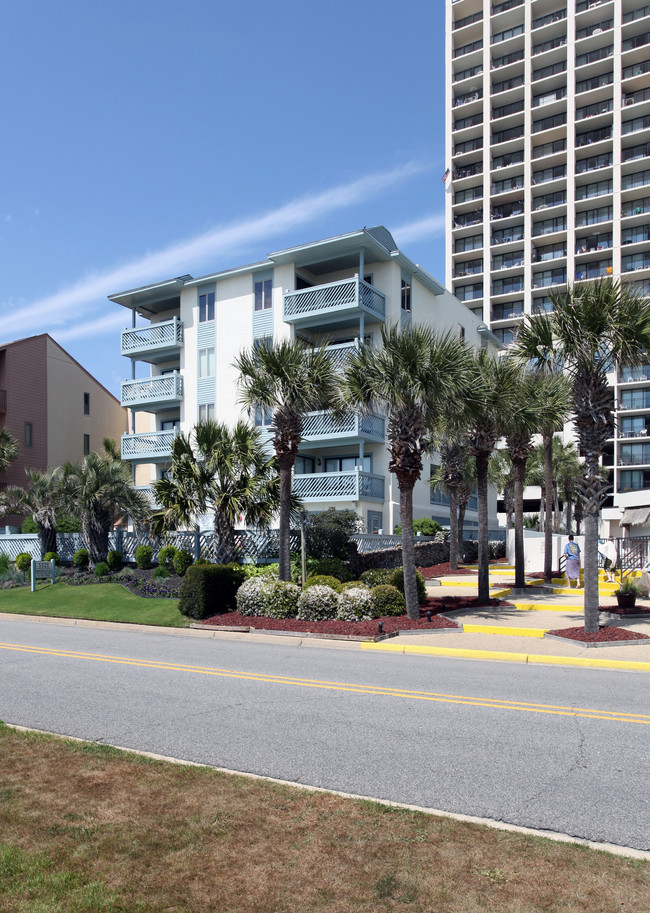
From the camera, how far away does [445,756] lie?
22.1ft

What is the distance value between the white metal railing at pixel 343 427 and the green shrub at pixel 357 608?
1421cm

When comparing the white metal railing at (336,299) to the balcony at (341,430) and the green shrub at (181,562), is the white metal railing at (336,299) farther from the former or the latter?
the green shrub at (181,562)

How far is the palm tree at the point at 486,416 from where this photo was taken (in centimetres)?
2022

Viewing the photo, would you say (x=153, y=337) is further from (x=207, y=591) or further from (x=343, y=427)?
(x=207, y=591)

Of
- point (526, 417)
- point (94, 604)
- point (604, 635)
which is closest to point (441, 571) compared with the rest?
point (526, 417)

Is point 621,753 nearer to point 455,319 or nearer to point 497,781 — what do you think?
point 497,781

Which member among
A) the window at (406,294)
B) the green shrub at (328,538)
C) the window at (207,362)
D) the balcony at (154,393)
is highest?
the window at (406,294)

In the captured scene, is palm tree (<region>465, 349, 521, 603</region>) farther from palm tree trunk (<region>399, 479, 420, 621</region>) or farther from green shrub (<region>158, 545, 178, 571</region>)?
green shrub (<region>158, 545, 178, 571</region>)

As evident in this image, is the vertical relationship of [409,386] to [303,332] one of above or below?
below

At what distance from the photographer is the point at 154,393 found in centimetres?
3875

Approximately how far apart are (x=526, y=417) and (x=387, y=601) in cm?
838

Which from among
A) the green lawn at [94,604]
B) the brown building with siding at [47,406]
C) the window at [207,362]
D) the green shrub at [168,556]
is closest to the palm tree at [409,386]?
the green lawn at [94,604]

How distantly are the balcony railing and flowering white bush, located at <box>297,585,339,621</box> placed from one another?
547 inches

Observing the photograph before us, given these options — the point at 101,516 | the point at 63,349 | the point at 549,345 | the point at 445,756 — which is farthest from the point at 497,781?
the point at 63,349
